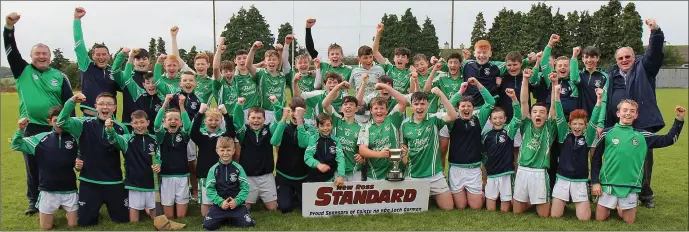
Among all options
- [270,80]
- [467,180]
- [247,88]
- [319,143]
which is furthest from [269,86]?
[467,180]

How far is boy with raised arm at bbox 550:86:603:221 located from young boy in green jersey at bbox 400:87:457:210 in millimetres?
1236

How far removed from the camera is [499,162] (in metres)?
6.29

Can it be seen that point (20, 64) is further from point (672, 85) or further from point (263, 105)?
point (672, 85)

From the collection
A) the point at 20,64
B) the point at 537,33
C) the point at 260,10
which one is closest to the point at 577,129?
the point at 20,64

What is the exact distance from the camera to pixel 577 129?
593cm

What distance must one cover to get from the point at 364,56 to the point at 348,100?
148 cm

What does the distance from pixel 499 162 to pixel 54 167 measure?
5.06 meters

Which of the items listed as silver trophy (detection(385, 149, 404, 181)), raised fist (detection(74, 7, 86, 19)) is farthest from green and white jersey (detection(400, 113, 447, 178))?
raised fist (detection(74, 7, 86, 19))

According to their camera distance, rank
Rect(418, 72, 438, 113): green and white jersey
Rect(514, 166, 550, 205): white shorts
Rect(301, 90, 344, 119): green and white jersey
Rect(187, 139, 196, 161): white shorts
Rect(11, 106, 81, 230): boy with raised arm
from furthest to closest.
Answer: Rect(418, 72, 438, 113): green and white jersey, Rect(301, 90, 344, 119): green and white jersey, Rect(187, 139, 196, 161): white shorts, Rect(514, 166, 550, 205): white shorts, Rect(11, 106, 81, 230): boy with raised arm

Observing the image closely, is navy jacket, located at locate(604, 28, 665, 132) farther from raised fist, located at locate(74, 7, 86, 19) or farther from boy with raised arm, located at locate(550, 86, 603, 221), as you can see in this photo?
raised fist, located at locate(74, 7, 86, 19)

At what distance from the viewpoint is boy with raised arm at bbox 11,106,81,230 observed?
5.59 metres

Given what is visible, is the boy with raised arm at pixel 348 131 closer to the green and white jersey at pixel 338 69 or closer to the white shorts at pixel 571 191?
the green and white jersey at pixel 338 69

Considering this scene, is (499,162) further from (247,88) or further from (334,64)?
(247,88)

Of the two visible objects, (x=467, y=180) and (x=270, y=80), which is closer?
(x=467, y=180)
